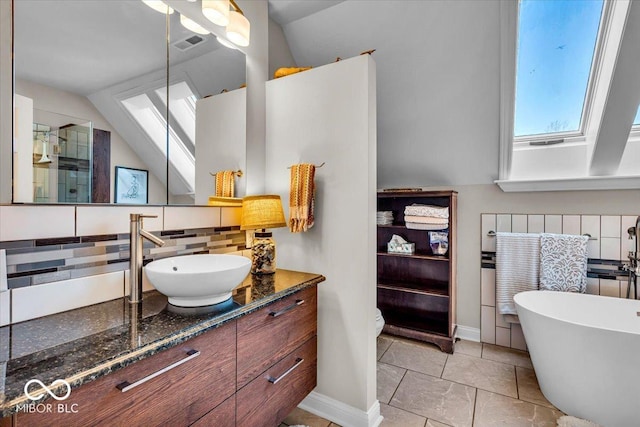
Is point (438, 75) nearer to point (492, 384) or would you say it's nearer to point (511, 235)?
point (511, 235)

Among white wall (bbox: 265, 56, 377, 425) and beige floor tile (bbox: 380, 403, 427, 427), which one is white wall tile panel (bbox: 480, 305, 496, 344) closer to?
beige floor tile (bbox: 380, 403, 427, 427)

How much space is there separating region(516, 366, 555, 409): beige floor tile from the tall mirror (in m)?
2.44

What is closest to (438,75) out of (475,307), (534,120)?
(534,120)

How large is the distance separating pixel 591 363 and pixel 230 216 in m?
2.21

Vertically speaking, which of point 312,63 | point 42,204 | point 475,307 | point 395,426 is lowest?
point 395,426

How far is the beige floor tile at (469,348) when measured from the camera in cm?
269

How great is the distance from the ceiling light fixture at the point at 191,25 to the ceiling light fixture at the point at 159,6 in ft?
0.23

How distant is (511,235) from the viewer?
106 inches

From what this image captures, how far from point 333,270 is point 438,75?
170cm

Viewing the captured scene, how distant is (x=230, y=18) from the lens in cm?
188

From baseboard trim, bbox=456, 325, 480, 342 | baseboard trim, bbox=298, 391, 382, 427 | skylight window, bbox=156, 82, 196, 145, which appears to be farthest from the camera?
baseboard trim, bbox=456, 325, 480, 342

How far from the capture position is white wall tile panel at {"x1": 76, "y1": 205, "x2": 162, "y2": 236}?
1.27 m

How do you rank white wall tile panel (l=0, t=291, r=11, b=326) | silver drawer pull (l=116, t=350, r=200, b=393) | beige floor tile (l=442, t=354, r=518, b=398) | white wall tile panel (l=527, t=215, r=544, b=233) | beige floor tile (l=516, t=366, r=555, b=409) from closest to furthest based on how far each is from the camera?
silver drawer pull (l=116, t=350, r=200, b=393) → white wall tile panel (l=0, t=291, r=11, b=326) → beige floor tile (l=516, t=366, r=555, b=409) → beige floor tile (l=442, t=354, r=518, b=398) → white wall tile panel (l=527, t=215, r=544, b=233)

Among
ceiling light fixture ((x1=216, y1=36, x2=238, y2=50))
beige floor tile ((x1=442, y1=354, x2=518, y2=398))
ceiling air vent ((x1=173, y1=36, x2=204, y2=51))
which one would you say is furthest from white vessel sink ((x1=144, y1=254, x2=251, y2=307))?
beige floor tile ((x1=442, y1=354, x2=518, y2=398))
